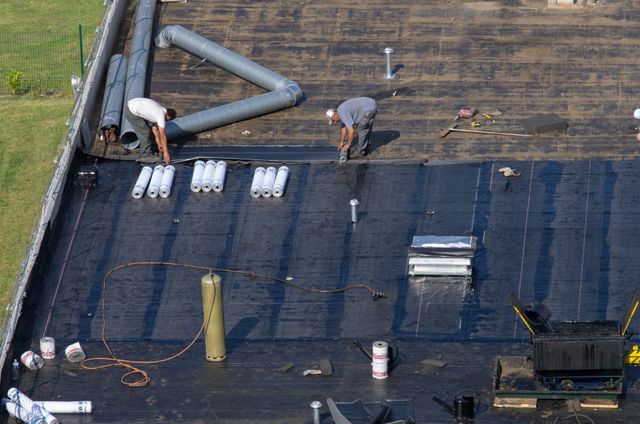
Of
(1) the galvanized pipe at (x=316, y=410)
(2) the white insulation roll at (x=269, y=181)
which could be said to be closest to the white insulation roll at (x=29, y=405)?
(1) the galvanized pipe at (x=316, y=410)

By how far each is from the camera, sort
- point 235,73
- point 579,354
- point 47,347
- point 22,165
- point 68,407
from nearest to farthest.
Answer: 1. point 579,354
2. point 68,407
3. point 47,347
4. point 235,73
5. point 22,165

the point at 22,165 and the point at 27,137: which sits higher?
the point at 27,137

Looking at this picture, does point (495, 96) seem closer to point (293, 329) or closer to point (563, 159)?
point (563, 159)

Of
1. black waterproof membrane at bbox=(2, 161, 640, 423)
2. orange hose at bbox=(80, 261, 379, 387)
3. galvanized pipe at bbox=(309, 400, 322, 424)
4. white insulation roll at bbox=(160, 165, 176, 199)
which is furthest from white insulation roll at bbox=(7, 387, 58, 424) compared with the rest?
white insulation roll at bbox=(160, 165, 176, 199)

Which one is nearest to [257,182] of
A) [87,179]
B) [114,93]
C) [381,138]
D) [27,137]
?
[87,179]

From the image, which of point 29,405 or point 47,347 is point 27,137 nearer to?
point 47,347

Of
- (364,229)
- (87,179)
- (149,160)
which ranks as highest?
(149,160)
